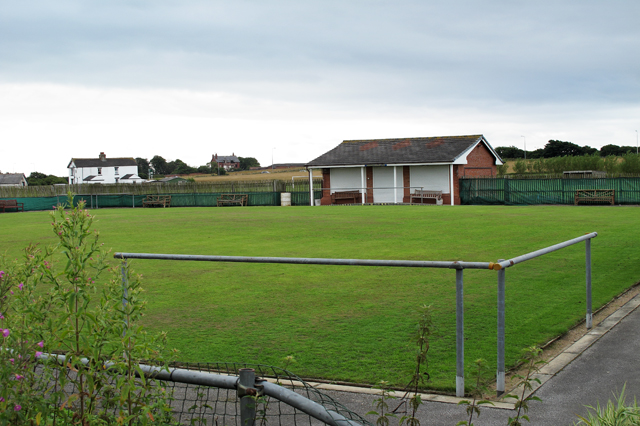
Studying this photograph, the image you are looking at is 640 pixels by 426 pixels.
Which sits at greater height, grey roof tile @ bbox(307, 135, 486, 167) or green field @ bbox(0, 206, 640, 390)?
grey roof tile @ bbox(307, 135, 486, 167)

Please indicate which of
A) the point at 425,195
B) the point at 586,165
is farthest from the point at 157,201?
the point at 586,165

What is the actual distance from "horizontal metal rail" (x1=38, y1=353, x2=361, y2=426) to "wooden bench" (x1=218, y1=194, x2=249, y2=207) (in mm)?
41692

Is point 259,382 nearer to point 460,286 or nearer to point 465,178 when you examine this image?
point 460,286

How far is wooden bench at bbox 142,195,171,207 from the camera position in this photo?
46734 mm

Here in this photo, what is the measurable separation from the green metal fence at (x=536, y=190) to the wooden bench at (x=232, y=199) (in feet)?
54.3

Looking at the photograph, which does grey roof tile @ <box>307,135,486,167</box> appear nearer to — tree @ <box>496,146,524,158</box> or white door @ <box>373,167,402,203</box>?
white door @ <box>373,167,402,203</box>

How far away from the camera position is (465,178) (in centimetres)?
4003

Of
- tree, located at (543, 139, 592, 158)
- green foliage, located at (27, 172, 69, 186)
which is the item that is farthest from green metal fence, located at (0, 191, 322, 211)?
tree, located at (543, 139, 592, 158)

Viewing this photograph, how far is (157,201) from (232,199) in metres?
6.25

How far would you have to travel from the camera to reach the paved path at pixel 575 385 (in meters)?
4.45

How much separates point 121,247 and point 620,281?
12.6 metres

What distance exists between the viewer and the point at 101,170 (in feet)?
372

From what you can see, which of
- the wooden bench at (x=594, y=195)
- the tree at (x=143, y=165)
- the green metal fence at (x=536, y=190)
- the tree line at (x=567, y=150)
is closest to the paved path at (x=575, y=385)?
the wooden bench at (x=594, y=195)

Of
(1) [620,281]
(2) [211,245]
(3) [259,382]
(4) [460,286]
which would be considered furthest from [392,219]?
(3) [259,382]
